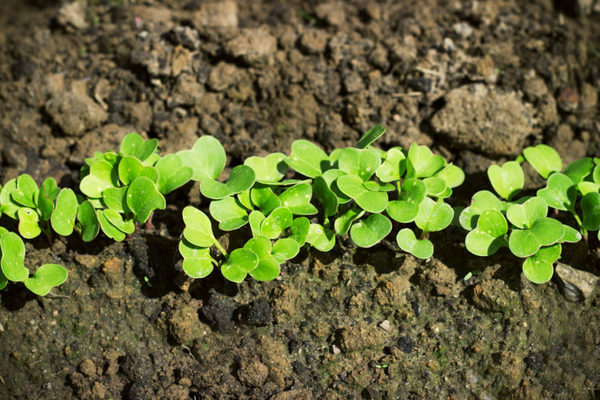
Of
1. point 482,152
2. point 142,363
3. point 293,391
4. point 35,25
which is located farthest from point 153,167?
point 35,25

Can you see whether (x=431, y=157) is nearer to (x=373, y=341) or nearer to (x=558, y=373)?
(x=373, y=341)

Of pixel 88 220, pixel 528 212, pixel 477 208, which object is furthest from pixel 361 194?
pixel 88 220

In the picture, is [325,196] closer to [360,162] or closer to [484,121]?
[360,162]

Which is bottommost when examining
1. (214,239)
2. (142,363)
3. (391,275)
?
(142,363)

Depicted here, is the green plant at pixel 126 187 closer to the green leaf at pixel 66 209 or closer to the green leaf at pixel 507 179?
the green leaf at pixel 66 209

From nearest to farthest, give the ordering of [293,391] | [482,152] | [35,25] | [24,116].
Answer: [293,391]
[482,152]
[24,116]
[35,25]

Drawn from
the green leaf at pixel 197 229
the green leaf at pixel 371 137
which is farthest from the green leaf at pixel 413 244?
the green leaf at pixel 197 229

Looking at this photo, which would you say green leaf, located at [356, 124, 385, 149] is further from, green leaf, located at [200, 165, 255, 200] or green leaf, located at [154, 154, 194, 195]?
green leaf, located at [154, 154, 194, 195]
